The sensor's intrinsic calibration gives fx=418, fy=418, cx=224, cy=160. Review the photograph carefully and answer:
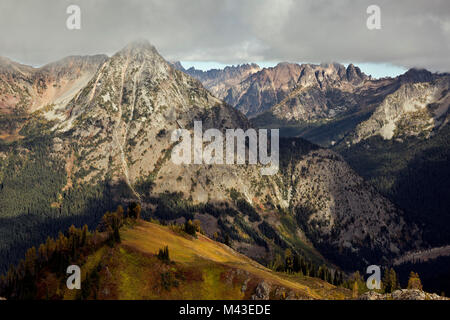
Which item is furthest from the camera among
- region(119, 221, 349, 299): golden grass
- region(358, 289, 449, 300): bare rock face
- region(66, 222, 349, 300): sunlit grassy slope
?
region(358, 289, 449, 300): bare rock face

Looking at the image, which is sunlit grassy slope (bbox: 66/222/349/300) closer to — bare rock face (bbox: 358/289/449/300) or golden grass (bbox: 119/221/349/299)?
golden grass (bbox: 119/221/349/299)

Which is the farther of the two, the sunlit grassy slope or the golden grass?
the golden grass

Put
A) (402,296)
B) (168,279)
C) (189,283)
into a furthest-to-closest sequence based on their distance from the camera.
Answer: (402,296) → (189,283) → (168,279)

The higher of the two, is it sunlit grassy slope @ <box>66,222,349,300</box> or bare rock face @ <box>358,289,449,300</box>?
sunlit grassy slope @ <box>66,222,349,300</box>

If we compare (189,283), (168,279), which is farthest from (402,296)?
(168,279)

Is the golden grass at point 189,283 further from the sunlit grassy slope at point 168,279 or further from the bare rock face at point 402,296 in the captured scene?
the bare rock face at point 402,296

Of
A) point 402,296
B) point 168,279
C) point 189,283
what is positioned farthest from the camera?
point 402,296

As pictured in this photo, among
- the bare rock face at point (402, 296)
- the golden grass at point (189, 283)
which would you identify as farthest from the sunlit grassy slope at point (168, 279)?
the bare rock face at point (402, 296)

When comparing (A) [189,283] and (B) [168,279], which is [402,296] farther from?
(B) [168,279]

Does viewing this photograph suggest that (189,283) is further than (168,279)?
Yes

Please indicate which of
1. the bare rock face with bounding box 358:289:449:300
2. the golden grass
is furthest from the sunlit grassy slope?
the bare rock face with bounding box 358:289:449:300

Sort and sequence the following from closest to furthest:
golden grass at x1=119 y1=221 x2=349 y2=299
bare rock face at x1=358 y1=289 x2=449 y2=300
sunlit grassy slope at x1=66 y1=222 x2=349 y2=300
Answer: sunlit grassy slope at x1=66 y1=222 x2=349 y2=300 < golden grass at x1=119 y1=221 x2=349 y2=299 < bare rock face at x1=358 y1=289 x2=449 y2=300
